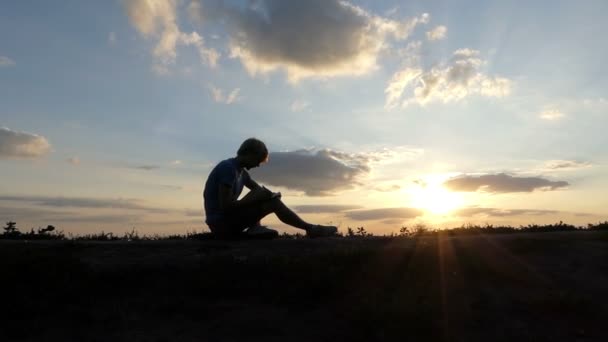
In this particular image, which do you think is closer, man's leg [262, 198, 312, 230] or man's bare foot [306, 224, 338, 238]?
man's leg [262, 198, 312, 230]

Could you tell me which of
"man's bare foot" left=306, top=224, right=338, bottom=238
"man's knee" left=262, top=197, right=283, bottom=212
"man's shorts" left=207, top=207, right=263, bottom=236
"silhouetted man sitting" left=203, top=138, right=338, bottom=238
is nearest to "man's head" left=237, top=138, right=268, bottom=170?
"silhouetted man sitting" left=203, top=138, right=338, bottom=238

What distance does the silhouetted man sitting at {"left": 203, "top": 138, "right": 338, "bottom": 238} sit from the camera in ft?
31.7

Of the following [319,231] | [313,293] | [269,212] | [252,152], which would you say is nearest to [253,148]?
[252,152]

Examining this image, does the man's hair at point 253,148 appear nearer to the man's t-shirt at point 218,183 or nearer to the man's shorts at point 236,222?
the man's t-shirt at point 218,183

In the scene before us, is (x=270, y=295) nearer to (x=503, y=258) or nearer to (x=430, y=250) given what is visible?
(x=430, y=250)

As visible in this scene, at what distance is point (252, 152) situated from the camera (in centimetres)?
998

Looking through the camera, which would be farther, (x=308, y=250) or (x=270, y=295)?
(x=308, y=250)

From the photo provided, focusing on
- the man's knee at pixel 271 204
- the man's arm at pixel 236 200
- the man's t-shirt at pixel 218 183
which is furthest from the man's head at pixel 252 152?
the man's knee at pixel 271 204

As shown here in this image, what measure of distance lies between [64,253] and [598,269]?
8.39 m

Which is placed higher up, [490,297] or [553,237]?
[553,237]

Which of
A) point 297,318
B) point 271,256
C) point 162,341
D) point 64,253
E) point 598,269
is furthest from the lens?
point 64,253

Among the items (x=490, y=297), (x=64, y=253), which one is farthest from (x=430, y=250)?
(x=64, y=253)

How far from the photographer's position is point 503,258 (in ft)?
27.4

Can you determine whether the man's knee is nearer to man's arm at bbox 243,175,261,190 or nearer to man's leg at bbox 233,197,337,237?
man's leg at bbox 233,197,337,237
